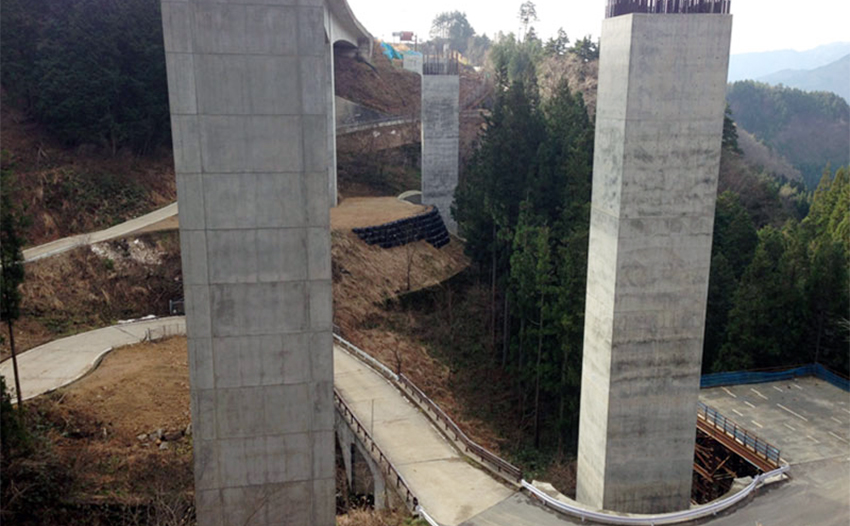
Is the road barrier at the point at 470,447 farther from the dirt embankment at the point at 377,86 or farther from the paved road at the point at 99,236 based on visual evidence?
the dirt embankment at the point at 377,86

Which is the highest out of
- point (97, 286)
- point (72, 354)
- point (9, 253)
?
point (9, 253)

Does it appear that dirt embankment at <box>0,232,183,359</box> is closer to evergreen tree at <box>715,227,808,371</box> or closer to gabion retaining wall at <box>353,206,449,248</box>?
gabion retaining wall at <box>353,206,449,248</box>

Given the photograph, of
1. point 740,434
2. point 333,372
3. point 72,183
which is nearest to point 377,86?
point 72,183

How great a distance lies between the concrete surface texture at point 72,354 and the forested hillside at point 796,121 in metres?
130

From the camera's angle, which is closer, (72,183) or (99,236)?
(99,236)

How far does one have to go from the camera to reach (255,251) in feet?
46.3

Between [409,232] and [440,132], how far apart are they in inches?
324

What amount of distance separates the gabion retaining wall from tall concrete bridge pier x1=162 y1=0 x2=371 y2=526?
25559 millimetres

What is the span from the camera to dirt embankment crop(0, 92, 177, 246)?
33.9m

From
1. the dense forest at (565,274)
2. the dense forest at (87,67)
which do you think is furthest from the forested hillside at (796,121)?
the dense forest at (87,67)

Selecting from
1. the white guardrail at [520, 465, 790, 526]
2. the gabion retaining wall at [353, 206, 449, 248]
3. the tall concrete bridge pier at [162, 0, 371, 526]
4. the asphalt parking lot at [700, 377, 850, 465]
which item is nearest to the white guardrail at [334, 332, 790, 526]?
the white guardrail at [520, 465, 790, 526]

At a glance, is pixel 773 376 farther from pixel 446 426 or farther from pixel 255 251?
pixel 255 251

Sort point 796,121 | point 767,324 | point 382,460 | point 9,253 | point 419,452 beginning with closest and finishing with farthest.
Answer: point 9,253 < point 382,460 < point 419,452 < point 767,324 < point 796,121

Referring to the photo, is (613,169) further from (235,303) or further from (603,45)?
(235,303)
